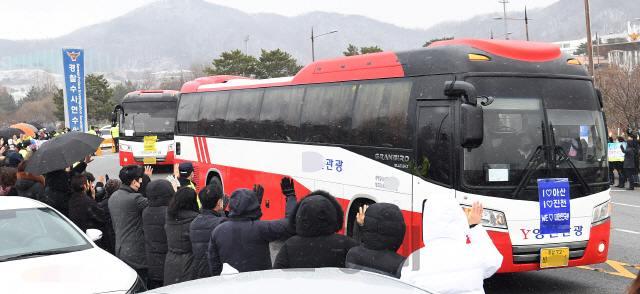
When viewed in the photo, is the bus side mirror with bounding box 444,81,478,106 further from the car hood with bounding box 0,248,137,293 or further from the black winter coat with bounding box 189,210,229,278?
the car hood with bounding box 0,248,137,293

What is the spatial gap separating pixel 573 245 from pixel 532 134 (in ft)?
4.37

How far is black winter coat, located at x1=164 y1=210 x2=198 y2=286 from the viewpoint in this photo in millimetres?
5305

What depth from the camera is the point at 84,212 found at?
6.45 meters

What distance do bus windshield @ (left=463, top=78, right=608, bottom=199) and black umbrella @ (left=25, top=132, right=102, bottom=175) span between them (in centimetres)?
523

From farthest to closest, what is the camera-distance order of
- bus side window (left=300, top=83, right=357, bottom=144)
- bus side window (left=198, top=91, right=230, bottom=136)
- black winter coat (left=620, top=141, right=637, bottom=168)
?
1. black winter coat (left=620, top=141, right=637, bottom=168)
2. bus side window (left=198, top=91, right=230, bottom=136)
3. bus side window (left=300, top=83, right=357, bottom=144)

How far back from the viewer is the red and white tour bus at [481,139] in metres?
6.35

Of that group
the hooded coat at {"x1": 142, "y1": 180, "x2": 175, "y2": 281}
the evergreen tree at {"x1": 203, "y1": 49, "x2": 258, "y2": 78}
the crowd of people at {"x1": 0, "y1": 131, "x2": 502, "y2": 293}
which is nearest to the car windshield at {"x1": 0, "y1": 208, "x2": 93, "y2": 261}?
the crowd of people at {"x1": 0, "y1": 131, "x2": 502, "y2": 293}

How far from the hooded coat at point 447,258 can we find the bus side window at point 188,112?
420 inches

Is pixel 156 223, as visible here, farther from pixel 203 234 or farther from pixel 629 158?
pixel 629 158

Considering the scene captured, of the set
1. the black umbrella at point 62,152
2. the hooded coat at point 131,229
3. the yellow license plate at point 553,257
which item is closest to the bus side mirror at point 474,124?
the yellow license plate at point 553,257

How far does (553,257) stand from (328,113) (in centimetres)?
399

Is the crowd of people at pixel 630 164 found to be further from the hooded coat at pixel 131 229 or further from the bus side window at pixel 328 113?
the hooded coat at pixel 131 229

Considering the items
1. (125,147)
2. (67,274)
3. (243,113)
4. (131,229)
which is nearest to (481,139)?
(131,229)

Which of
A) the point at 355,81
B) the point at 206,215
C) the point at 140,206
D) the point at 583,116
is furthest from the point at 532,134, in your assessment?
the point at 140,206
